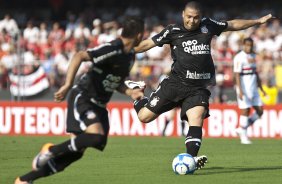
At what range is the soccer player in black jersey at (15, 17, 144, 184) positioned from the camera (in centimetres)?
1056

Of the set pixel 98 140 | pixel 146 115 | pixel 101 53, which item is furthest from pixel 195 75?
pixel 98 140

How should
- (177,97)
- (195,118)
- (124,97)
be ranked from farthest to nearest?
(124,97) → (177,97) → (195,118)

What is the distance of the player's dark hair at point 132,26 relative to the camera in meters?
10.8

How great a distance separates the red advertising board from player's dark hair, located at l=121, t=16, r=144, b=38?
14079mm

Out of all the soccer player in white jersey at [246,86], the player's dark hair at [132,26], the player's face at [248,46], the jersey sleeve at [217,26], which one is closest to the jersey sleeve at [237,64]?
the soccer player in white jersey at [246,86]

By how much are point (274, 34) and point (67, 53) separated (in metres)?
7.82

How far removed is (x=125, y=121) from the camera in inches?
986

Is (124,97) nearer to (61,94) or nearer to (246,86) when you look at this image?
(246,86)

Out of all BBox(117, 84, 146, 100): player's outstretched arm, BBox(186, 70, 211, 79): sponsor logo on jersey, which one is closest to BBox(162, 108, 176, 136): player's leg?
BBox(186, 70, 211, 79): sponsor logo on jersey

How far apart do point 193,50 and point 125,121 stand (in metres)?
11.6

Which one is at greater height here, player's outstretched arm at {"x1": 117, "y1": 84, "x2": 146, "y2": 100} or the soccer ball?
player's outstretched arm at {"x1": 117, "y1": 84, "x2": 146, "y2": 100}

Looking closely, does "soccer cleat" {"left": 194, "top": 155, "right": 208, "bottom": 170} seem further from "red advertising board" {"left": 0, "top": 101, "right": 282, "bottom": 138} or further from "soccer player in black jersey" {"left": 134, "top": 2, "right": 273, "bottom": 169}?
"red advertising board" {"left": 0, "top": 101, "right": 282, "bottom": 138}

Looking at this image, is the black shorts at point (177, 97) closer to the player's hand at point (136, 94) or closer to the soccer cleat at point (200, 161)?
the soccer cleat at point (200, 161)

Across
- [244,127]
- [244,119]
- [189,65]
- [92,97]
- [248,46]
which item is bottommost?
[244,127]
